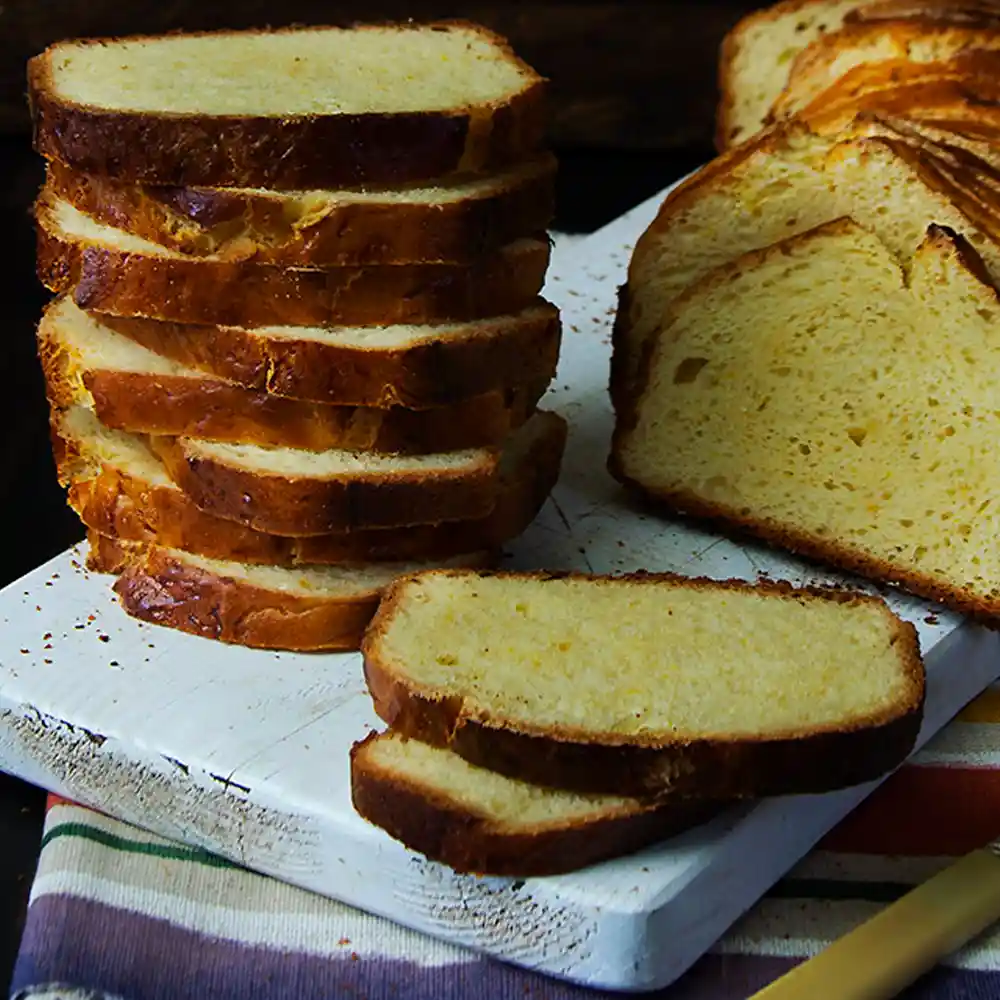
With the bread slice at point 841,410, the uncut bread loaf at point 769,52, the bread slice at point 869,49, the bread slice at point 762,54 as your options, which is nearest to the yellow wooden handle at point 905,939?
the bread slice at point 841,410

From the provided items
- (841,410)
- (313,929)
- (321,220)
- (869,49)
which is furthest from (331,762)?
(869,49)

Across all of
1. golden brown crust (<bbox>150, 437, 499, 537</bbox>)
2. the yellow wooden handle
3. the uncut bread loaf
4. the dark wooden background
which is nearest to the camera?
the yellow wooden handle

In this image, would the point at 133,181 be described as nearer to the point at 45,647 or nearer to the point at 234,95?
the point at 234,95

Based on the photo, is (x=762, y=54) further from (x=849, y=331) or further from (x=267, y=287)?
(x=267, y=287)

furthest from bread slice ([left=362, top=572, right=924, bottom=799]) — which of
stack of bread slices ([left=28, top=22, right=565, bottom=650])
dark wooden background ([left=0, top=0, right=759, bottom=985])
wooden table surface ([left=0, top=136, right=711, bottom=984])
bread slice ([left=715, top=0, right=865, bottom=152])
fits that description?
dark wooden background ([left=0, top=0, right=759, bottom=985])

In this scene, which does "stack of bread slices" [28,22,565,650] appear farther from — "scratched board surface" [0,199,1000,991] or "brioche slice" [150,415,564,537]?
"scratched board surface" [0,199,1000,991]

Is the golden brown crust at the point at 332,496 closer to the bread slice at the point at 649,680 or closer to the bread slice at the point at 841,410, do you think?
the bread slice at the point at 649,680

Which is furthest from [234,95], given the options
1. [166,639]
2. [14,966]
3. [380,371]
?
[14,966]
